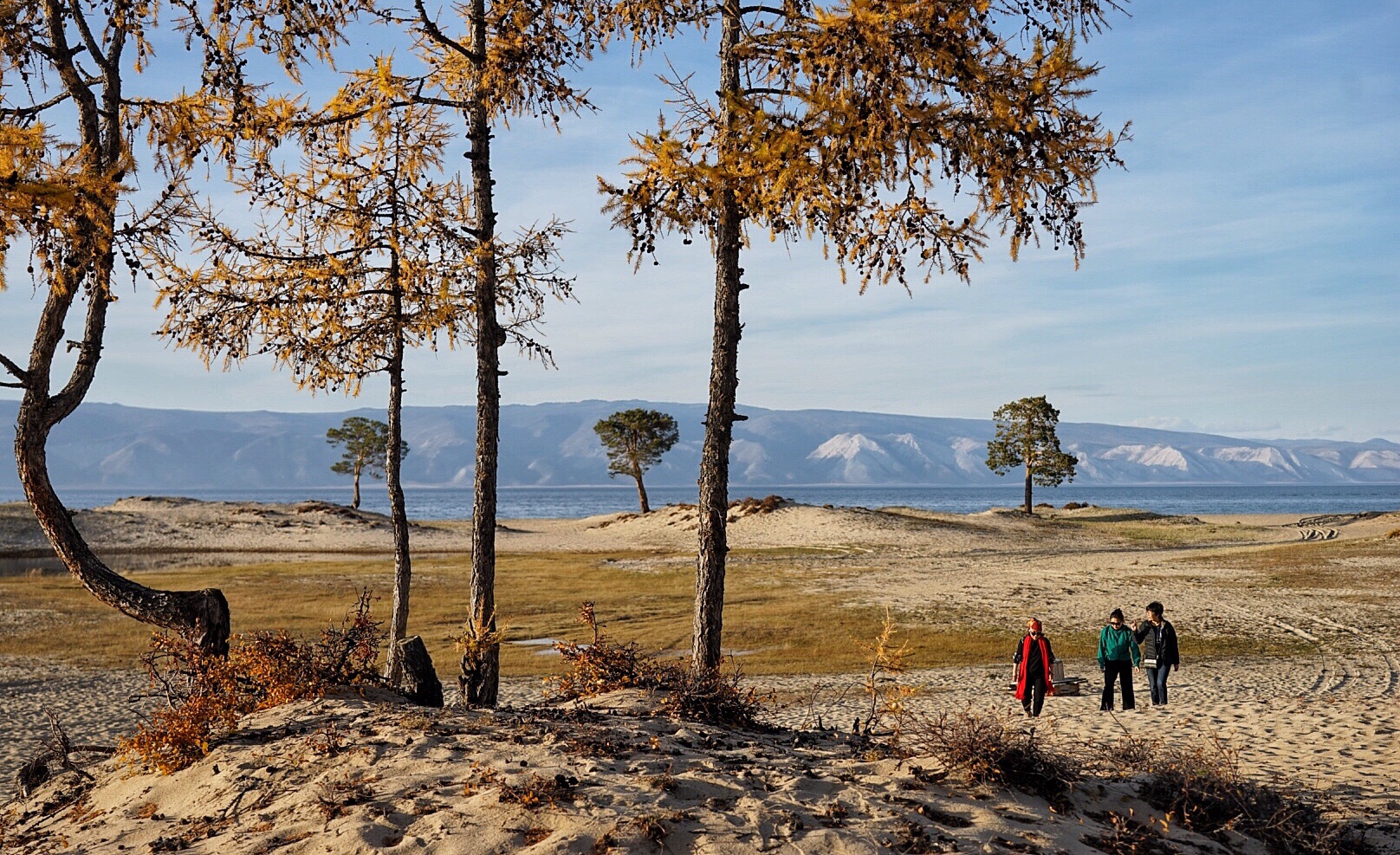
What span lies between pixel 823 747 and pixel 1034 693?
21.0 feet

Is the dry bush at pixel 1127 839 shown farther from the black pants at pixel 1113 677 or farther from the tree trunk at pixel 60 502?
the tree trunk at pixel 60 502

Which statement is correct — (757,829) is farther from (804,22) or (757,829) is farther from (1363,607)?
(1363,607)

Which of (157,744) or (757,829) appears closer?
(757,829)

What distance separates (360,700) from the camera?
8.85 m

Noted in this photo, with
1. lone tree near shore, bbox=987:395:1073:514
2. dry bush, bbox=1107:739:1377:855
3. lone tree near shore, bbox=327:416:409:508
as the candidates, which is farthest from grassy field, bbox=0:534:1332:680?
lone tree near shore, bbox=327:416:409:508

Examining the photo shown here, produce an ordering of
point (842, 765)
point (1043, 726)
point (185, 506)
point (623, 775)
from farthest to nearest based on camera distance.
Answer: point (185, 506)
point (1043, 726)
point (842, 765)
point (623, 775)

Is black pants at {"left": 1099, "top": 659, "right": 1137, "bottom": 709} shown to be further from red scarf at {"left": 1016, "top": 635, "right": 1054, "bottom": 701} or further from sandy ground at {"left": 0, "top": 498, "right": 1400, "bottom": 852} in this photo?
red scarf at {"left": 1016, "top": 635, "right": 1054, "bottom": 701}

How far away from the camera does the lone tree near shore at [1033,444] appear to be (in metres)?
72.6

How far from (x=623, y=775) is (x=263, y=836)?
7.36ft

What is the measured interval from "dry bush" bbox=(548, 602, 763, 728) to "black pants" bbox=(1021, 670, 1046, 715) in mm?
5629

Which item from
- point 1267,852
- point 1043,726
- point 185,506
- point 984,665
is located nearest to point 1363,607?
point 984,665

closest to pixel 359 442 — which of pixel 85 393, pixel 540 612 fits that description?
pixel 540 612

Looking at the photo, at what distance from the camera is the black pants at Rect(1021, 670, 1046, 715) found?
13516 mm

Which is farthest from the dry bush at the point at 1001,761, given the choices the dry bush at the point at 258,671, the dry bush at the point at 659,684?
the dry bush at the point at 258,671
